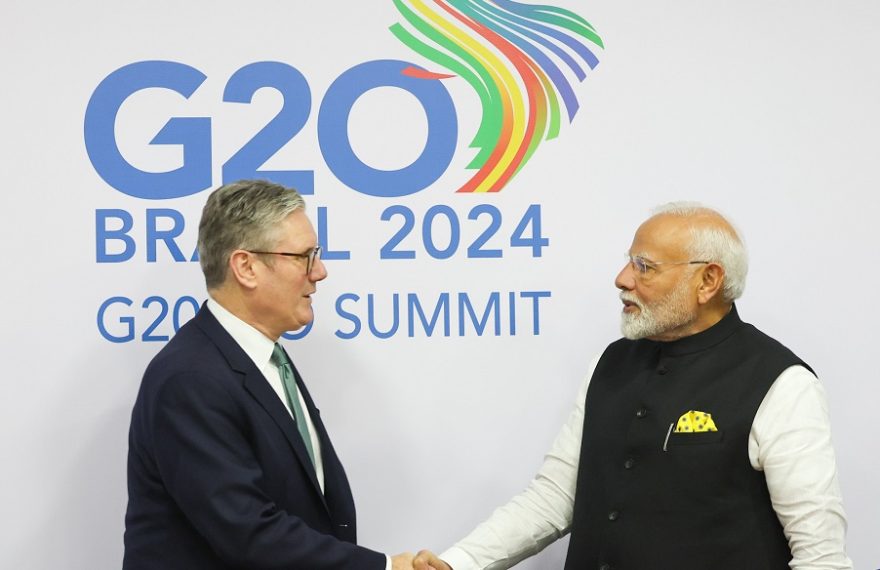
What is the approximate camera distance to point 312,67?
2922mm

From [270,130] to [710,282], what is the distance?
4.30 ft

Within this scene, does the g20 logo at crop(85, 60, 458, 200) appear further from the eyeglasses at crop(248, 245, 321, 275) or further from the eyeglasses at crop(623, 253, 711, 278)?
the eyeglasses at crop(623, 253, 711, 278)

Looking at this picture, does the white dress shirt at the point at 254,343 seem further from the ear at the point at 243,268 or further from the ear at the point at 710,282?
the ear at the point at 710,282

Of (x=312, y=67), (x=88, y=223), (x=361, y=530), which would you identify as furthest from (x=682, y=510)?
(x=88, y=223)

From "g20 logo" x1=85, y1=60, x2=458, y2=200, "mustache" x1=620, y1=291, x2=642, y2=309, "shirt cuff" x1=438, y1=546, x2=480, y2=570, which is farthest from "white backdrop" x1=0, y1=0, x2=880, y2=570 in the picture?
"mustache" x1=620, y1=291, x2=642, y2=309

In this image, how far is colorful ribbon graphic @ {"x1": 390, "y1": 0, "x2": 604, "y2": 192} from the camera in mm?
2945

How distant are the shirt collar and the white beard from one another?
855mm

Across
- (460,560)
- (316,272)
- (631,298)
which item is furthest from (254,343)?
(631,298)

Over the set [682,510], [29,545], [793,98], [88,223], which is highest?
[793,98]

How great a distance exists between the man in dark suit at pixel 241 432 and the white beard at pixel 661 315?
2.47 feet

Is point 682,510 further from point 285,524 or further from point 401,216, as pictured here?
point 401,216

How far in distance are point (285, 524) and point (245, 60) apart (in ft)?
4.63

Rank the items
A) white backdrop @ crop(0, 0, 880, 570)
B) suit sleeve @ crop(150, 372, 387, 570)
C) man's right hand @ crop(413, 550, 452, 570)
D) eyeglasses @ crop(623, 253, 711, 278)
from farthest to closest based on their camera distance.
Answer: white backdrop @ crop(0, 0, 880, 570)
man's right hand @ crop(413, 550, 452, 570)
eyeglasses @ crop(623, 253, 711, 278)
suit sleeve @ crop(150, 372, 387, 570)

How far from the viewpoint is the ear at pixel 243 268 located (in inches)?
88.9
